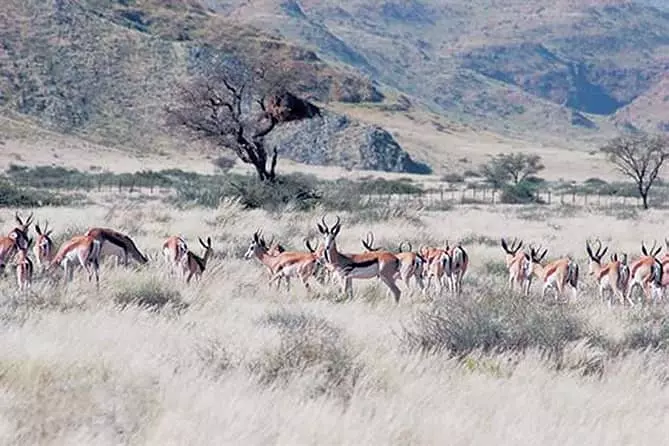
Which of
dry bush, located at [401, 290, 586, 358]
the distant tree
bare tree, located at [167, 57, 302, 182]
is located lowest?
the distant tree

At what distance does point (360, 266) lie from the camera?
49.1 ft

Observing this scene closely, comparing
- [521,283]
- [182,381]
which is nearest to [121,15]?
[521,283]

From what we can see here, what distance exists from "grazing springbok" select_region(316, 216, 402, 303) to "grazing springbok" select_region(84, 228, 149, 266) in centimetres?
304

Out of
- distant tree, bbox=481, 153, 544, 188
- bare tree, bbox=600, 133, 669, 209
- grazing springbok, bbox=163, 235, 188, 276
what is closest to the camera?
grazing springbok, bbox=163, 235, 188, 276

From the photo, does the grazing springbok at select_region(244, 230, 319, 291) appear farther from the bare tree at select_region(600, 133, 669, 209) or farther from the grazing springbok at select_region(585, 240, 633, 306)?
the bare tree at select_region(600, 133, 669, 209)

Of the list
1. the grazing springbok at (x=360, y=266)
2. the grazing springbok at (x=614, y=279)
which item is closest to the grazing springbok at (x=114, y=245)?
the grazing springbok at (x=360, y=266)

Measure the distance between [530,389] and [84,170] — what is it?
68530 mm

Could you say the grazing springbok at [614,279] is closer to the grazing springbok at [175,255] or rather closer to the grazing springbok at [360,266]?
the grazing springbok at [360,266]

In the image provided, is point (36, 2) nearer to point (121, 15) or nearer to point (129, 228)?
point (121, 15)

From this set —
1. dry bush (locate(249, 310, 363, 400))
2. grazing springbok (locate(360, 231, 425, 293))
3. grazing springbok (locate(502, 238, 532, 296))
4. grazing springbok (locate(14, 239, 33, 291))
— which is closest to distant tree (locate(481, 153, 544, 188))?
grazing springbok (locate(502, 238, 532, 296))

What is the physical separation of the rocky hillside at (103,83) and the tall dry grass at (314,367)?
7660 cm

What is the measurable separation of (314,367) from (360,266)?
21.8 ft

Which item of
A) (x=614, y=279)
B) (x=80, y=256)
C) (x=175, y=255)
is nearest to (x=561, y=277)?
(x=614, y=279)

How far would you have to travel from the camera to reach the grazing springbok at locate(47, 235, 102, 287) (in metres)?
14.2
